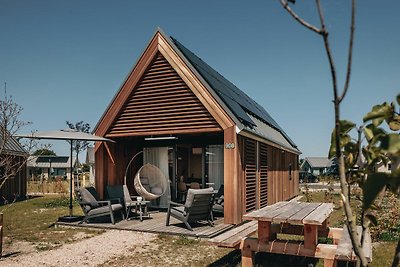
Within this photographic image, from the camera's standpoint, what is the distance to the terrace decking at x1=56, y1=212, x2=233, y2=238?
8859mm

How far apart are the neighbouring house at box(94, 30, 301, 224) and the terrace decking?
0.75 m

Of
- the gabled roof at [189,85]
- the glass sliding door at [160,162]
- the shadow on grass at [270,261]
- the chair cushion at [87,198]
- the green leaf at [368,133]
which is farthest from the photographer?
the glass sliding door at [160,162]

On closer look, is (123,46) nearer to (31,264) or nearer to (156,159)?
(156,159)

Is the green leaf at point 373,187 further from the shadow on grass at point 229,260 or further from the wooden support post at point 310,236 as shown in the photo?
the shadow on grass at point 229,260

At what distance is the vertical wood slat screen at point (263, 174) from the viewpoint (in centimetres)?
1298

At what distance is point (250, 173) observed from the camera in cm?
1153

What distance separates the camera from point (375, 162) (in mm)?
1430

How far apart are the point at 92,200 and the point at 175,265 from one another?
4675 millimetres

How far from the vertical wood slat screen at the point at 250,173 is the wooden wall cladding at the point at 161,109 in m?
1.51

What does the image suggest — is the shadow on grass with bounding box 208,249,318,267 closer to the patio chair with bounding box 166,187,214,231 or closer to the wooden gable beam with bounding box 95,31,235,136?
the patio chair with bounding box 166,187,214,231

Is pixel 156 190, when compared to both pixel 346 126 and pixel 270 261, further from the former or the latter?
pixel 346 126

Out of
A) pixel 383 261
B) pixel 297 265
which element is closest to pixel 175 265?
pixel 297 265

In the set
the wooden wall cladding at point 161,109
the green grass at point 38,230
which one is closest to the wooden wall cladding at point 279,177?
the wooden wall cladding at point 161,109

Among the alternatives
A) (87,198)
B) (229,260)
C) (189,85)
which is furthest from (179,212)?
(189,85)
